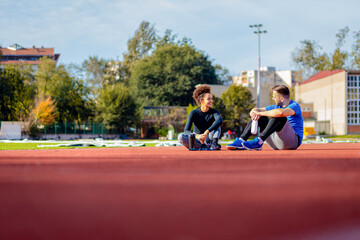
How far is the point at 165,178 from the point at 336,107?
2001 inches

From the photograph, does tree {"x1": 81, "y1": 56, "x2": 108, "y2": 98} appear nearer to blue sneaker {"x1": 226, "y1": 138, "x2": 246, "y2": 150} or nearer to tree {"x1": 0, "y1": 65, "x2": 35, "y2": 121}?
tree {"x1": 0, "y1": 65, "x2": 35, "y2": 121}

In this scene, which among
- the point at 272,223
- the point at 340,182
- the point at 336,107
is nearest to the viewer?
the point at 272,223

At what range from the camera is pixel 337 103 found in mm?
49844

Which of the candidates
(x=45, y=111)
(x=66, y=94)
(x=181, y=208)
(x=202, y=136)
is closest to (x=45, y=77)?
(x=66, y=94)

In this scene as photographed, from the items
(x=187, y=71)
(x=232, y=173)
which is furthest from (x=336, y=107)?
(x=232, y=173)

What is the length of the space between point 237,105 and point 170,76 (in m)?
20.3

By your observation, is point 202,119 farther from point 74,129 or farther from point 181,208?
point 74,129

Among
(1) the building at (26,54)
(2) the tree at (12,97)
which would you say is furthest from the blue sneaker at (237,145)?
(1) the building at (26,54)

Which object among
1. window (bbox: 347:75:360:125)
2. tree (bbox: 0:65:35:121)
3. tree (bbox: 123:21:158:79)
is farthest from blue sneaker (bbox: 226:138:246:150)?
tree (bbox: 123:21:158:79)

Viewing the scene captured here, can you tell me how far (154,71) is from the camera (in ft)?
177

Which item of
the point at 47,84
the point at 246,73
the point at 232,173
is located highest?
the point at 246,73

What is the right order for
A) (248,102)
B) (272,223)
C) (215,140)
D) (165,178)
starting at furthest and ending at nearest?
1. (248,102)
2. (215,140)
3. (165,178)
4. (272,223)

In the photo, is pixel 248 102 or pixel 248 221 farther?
pixel 248 102

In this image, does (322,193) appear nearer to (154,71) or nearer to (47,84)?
(47,84)
